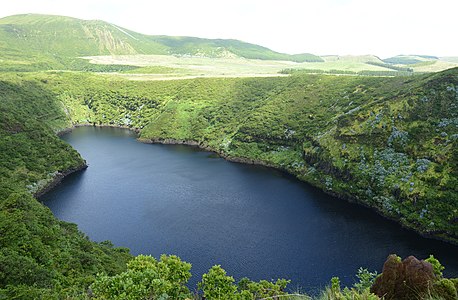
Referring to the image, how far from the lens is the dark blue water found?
7794cm

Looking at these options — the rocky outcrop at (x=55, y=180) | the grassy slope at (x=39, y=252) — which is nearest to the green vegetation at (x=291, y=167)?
the grassy slope at (x=39, y=252)

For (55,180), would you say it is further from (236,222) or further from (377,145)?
(377,145)

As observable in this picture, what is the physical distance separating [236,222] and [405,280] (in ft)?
239

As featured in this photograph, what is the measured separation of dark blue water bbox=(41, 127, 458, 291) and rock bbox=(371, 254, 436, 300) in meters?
42.3

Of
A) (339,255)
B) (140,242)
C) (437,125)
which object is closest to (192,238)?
(140,242)

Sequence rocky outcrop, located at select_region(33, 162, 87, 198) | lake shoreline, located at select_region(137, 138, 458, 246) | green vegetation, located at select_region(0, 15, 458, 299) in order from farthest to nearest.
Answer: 1. rocky outcrop, located at select_region(33, 162, 87, 198)
2. lake shoreline, located at select_region(137, 138, 458, 246)
3. green vegetation, located at select_region(0, 15, 458, 299)

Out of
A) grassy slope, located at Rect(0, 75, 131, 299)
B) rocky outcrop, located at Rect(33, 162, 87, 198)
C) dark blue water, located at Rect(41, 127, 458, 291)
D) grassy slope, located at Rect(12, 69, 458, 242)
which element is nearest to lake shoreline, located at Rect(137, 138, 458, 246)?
grassy slope, located at Rect(12, 69, 458, 242)

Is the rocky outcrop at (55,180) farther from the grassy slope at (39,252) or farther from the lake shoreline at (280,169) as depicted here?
the lake shoreline at (280,169)

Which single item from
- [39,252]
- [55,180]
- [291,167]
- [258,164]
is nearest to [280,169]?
[291,167]

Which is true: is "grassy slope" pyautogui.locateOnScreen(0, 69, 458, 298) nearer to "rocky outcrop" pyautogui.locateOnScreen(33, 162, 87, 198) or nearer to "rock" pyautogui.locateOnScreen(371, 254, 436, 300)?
"rocky outcrop" pyautogui.locateOnScreen(33, 162, 87, 198)

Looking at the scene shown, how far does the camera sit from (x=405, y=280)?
26547mm

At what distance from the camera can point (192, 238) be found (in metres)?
87.6

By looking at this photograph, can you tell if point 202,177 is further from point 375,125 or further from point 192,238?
point 375,125

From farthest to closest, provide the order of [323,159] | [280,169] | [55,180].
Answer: [280,169]
[323,159]
[55,180]
